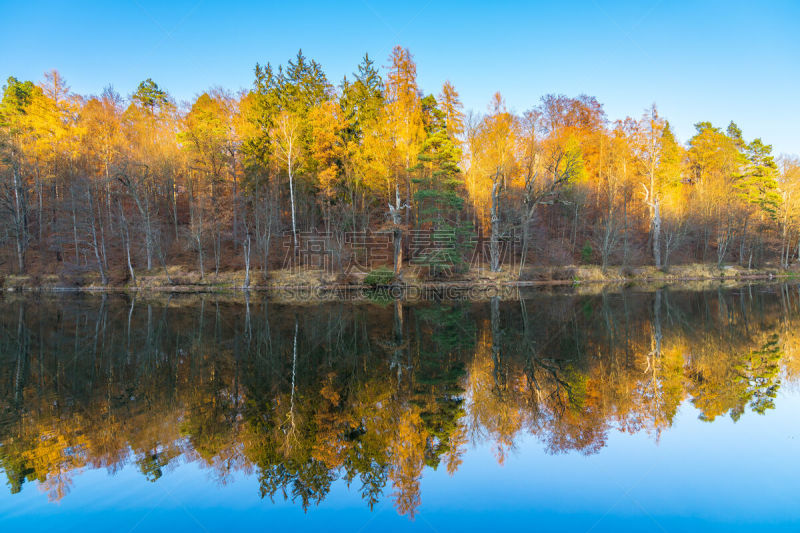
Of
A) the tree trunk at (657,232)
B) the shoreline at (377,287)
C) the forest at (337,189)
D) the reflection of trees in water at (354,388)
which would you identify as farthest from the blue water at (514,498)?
the tree trunk at (657,232)

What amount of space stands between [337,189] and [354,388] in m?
27.6

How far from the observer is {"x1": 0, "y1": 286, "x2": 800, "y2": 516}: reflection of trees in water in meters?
6.00

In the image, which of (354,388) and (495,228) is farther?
(495,228)

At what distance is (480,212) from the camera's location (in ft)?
120

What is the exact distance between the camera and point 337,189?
113 feet

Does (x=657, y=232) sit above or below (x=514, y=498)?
above

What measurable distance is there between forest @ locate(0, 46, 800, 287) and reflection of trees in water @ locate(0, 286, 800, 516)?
16033 mm

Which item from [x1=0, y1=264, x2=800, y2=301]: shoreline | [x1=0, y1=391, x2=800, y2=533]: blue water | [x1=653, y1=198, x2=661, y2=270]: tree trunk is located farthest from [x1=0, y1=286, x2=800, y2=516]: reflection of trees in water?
[x1=653, y1=198, x2=661, y2=270]: tree trunk

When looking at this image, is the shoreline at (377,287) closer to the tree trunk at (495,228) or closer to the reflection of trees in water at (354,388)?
the tree trunk at (495,228)

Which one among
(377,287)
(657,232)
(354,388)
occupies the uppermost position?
(657,232)

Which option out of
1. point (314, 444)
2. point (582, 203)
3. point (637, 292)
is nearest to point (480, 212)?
point (582, 203)

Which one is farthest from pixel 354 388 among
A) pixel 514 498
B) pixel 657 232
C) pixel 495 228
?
pixel 657 232

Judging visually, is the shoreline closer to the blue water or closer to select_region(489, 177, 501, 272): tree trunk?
select_region(489, 177, 501, 272): tree trunk

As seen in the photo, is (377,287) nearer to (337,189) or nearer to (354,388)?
(337,189)
